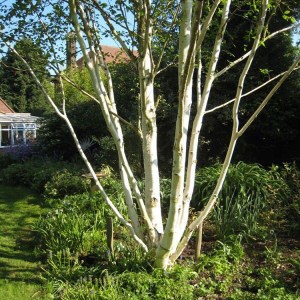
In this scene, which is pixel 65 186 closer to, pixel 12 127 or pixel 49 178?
pixel 49 178

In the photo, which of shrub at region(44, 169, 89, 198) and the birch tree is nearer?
the birch tree

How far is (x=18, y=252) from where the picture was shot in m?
5.16

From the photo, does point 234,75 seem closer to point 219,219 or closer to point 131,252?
point 219,219

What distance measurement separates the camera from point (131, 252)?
4355mm

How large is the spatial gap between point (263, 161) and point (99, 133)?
17.9 ft

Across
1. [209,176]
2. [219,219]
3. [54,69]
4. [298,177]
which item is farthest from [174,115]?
[54,69]

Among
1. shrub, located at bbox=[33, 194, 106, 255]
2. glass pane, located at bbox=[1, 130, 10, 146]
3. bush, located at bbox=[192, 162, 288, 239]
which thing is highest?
glass pane, located at bbox=[1, 130, 10, 146]

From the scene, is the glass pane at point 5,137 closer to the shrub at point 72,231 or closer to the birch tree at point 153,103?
the shrub at point 72,231

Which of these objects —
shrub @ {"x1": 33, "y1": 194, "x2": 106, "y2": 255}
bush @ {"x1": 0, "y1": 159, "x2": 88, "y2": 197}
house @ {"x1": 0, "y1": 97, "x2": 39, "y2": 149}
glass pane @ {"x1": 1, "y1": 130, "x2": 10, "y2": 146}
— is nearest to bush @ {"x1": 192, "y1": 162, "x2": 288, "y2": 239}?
shrub @ {"x1": 33, "y1": 194, "x2": 106, "y2": 255}

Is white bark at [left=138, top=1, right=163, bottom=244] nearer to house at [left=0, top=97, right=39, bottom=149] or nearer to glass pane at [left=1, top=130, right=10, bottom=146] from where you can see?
house at [left=0, top=97, right=39, bottom=149]

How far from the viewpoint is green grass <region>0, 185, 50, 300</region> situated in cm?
404

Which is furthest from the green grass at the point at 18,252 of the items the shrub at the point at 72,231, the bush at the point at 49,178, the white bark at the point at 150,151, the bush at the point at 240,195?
the bush at the point at 240,195

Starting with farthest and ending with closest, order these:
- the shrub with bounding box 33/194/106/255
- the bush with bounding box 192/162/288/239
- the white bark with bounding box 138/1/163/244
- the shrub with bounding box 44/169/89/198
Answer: the shrub with bounding box 44/169/89/198, the bush with bounding box 192/162/288/239, the shrub with bounding box 33/194/106/255, the white bark with bounding box 138/1/163/244

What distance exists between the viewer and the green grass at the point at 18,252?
13.3 feet
